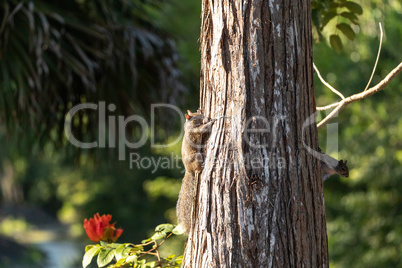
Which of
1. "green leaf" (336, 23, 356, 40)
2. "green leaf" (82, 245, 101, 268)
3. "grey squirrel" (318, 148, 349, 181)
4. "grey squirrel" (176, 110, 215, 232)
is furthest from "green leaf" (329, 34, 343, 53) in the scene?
"green leaf" (82, 245, 101, 268)

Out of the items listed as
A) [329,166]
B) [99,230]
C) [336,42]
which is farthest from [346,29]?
[99,230]

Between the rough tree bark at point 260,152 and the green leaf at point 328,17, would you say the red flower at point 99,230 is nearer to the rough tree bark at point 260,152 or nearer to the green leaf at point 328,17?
the rough tree bark at point 260,152

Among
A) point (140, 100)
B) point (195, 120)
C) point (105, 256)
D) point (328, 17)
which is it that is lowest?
point (105, 256)

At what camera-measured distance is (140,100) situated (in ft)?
11.1

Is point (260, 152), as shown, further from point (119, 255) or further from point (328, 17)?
point (328, 17)

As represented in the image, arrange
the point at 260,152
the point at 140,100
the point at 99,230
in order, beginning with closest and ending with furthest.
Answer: the point at 260,152 → the point at 99,230 → the point at 140,100

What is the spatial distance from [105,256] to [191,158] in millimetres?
387

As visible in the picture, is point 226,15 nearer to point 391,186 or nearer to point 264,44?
point 264,44

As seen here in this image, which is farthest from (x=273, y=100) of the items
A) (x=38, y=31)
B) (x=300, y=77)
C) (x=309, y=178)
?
(x=38, y=31)

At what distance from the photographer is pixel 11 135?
2.97 m

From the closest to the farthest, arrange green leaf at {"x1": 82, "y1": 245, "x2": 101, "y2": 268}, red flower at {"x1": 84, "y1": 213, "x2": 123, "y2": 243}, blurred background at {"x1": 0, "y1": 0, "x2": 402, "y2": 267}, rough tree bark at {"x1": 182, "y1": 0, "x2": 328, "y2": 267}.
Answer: rough tree bark at {"x1": 182, "y1": 0, "x2": 328, "y2": 267} → green leaf at {"x1": 82, "y1": 245, "x2": 101, "y2": 268} → red flower at {"x1": 84, "y1": 213, "x2": 123, "y2": 243} → blurred background at {"x1": 0, "y1": 0, "x2": 402, "y2": 267}

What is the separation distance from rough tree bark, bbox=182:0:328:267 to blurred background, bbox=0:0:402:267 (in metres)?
0.97

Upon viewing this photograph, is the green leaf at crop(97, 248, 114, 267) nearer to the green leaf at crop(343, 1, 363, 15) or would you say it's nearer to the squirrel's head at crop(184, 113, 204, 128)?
the squirrel's head at crop(184, 113, 204, 128)

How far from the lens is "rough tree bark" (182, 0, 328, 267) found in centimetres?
131
